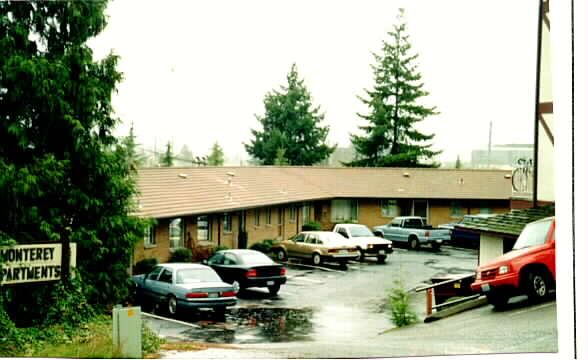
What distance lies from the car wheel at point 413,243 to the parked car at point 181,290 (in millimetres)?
3157

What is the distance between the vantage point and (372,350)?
11398 mm

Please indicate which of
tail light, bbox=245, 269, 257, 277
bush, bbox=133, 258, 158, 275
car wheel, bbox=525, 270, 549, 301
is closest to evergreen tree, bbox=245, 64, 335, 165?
tail light, bbox=245, 269, 257, 277

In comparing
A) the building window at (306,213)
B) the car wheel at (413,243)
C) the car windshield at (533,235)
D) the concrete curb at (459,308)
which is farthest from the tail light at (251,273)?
the car windshield at (533,235)

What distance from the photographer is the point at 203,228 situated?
12398mm

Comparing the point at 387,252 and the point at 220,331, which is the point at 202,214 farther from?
the point at 387,252

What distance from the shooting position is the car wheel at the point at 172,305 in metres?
11.9

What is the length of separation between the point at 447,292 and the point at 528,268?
136 centimetres

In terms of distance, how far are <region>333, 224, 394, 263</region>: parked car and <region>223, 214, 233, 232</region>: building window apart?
6.10 ft

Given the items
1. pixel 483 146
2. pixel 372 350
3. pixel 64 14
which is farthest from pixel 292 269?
pixel 64 14

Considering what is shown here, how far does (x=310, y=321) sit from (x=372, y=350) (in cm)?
112

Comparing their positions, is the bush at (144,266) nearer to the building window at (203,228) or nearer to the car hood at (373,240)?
the building window at (203,228)

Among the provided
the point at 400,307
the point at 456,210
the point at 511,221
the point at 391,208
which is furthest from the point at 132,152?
the point at 511,221

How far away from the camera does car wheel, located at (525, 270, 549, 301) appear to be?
1175cm

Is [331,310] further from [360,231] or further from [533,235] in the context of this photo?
[533,235]
